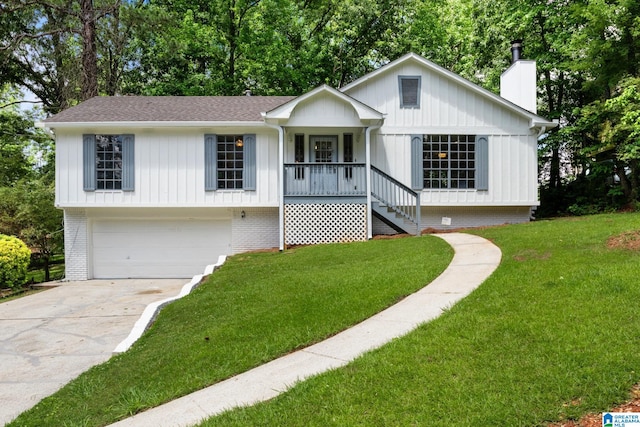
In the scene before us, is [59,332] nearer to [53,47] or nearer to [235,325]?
[235,325]

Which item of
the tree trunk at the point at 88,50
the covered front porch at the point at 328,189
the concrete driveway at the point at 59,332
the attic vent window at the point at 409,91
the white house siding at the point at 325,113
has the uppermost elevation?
the tree trunk at the point at 88,50

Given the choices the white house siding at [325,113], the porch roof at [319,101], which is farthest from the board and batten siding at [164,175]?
the white house siding at [325,113]

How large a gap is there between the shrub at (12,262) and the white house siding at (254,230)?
5.79m

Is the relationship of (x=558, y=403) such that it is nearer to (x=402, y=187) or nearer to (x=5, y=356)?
(x=5, y=356)

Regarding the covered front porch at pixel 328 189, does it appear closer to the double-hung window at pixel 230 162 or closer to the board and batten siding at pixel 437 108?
the double-hung window at pixel 230 162

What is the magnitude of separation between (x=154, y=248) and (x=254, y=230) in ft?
10.5

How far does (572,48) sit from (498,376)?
16.7 metres

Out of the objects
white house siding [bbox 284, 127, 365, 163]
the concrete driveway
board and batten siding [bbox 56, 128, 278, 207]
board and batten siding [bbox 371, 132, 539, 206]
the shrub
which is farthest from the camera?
board and batten siding [bbox 371, 132, 539, 206]

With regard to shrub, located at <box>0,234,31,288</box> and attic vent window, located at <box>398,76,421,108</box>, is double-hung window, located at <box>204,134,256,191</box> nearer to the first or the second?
attic vent window, located at <box>398,76,421,108</box>

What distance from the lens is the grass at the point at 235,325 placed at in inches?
154

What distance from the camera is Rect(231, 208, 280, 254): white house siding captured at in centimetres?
1333

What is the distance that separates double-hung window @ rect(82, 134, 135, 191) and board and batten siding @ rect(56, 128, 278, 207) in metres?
0.15

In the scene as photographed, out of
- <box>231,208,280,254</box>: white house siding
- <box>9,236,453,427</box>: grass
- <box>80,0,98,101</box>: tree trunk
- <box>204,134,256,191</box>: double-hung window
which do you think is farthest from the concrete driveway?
<box>80,0,98,101</box>: tree trunk

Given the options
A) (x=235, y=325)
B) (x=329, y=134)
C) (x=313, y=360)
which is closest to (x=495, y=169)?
(x=329, y=134)
